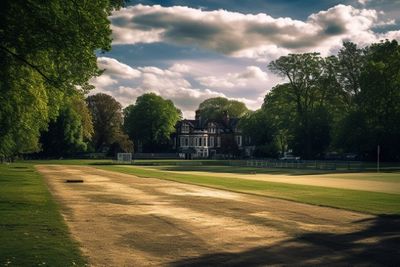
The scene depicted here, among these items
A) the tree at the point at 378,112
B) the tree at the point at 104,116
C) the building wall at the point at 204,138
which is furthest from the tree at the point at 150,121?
the tree at the point at 378,112

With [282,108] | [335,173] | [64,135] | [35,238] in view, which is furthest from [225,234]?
[64,135]

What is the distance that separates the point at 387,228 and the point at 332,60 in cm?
8342

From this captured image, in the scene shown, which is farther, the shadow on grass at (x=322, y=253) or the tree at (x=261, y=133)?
the tree at (x=261, y=133)

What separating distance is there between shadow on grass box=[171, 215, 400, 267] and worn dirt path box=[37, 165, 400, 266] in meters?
0.02

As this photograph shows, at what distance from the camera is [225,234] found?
13.5 metres

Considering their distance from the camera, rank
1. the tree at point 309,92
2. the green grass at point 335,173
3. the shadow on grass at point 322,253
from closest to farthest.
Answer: the shadow on grass at point 322,253 → the green grass at point 335,173 → the tree at point 309,92

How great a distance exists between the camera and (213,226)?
1495cm

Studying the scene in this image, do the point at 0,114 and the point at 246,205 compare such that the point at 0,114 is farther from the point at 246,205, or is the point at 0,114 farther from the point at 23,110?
the point at 246,205

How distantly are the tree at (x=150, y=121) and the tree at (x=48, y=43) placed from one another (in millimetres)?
110930

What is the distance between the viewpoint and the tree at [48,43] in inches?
817

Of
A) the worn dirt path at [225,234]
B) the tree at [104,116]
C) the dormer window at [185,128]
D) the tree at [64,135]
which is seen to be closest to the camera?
the worn dirt path at [225,234]

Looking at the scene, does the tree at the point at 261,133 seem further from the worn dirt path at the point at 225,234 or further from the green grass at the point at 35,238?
the green grass at the point at 35,238

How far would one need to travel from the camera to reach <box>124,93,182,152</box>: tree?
140m

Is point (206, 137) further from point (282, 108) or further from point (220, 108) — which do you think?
point (282, 108)
